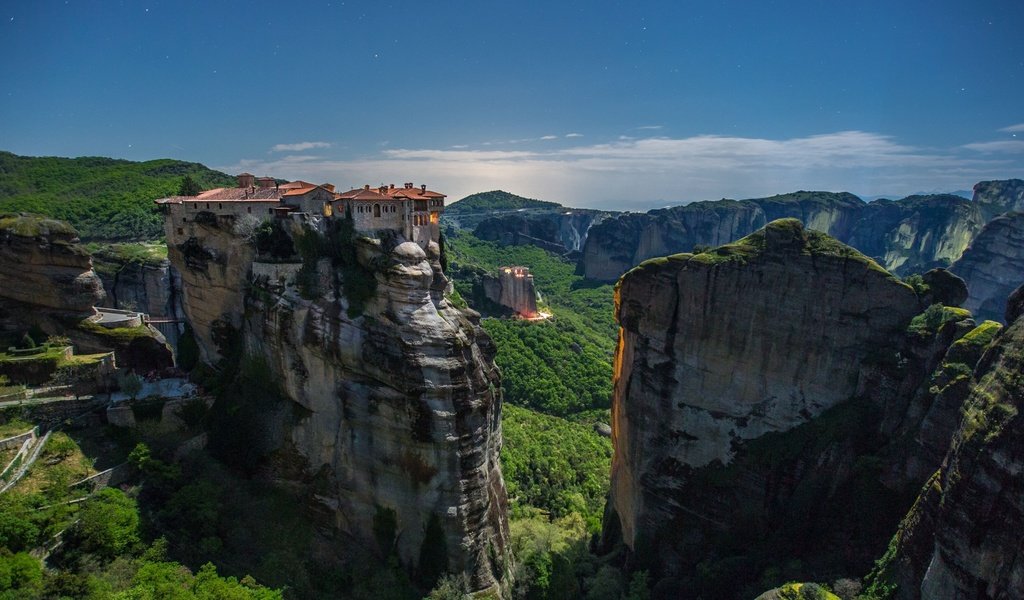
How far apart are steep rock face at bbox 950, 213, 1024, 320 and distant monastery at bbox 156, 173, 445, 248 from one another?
87.5 m

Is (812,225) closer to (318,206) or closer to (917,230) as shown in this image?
(917,230)

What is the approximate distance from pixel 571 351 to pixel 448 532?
52.9 meters

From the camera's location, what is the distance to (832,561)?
29406 millimetres

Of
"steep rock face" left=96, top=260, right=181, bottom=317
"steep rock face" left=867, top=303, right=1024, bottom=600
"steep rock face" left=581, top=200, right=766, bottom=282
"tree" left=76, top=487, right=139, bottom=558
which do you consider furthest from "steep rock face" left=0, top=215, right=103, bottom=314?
"steep rock face" left=581, top=200, right=766, bottom=282

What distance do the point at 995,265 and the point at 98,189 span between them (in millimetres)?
124288

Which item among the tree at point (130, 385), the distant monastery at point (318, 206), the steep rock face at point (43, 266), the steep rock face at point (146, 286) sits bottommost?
the tree at point (130, 385)

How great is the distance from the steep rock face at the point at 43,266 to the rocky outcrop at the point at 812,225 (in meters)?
114

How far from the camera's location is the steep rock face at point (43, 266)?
36406 millimetres

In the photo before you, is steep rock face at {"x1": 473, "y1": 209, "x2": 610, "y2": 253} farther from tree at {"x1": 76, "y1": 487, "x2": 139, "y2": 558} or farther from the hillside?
tree at {"x1": 76, "y1": 487, "x2": 139, "y2": 558}

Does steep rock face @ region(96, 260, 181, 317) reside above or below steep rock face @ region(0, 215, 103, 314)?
below

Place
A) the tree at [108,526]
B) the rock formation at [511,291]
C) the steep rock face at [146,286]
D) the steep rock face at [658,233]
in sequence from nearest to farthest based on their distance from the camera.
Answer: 1. the tree at [108,526]
2. the steep rock face at [146,286]
3. the rock formation at [511,291]
4. the steep rock face at [658,233]

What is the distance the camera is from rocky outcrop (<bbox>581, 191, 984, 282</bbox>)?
431ft

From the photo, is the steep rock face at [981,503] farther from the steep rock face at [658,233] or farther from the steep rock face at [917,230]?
the steep rock face at [658,233]

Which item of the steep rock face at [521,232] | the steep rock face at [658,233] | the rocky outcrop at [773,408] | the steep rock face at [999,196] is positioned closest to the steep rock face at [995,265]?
the steep rock face at [999,196]
